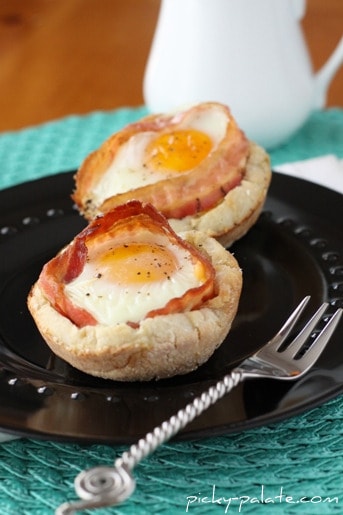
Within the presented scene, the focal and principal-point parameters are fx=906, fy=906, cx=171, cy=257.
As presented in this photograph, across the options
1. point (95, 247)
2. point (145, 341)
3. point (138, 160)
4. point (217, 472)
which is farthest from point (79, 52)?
point (217, 472)

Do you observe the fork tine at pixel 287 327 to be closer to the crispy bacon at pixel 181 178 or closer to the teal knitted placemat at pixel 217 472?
the teal knitted placemat at pixel 217 472

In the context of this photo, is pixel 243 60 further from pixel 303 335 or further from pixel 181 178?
pixel 303 335

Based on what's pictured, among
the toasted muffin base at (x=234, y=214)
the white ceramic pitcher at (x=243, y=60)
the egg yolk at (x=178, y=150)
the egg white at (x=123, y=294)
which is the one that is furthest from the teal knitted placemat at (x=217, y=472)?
the white ceramic pitcher at (x=243, y=60)

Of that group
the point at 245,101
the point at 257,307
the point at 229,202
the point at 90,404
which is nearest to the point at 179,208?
the point at 229,202

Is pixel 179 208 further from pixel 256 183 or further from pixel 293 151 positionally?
pixel 293 151

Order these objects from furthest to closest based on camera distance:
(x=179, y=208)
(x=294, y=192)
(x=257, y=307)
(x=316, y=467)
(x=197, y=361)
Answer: (x=294, y=192), (x=179, y=208), (x=257, y=307), (x=197, y=361), (x=316, y=467)

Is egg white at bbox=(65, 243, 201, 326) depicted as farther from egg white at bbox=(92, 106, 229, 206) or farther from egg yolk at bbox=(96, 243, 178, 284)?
egg white at bbox=(92, 106, 229, 206)
